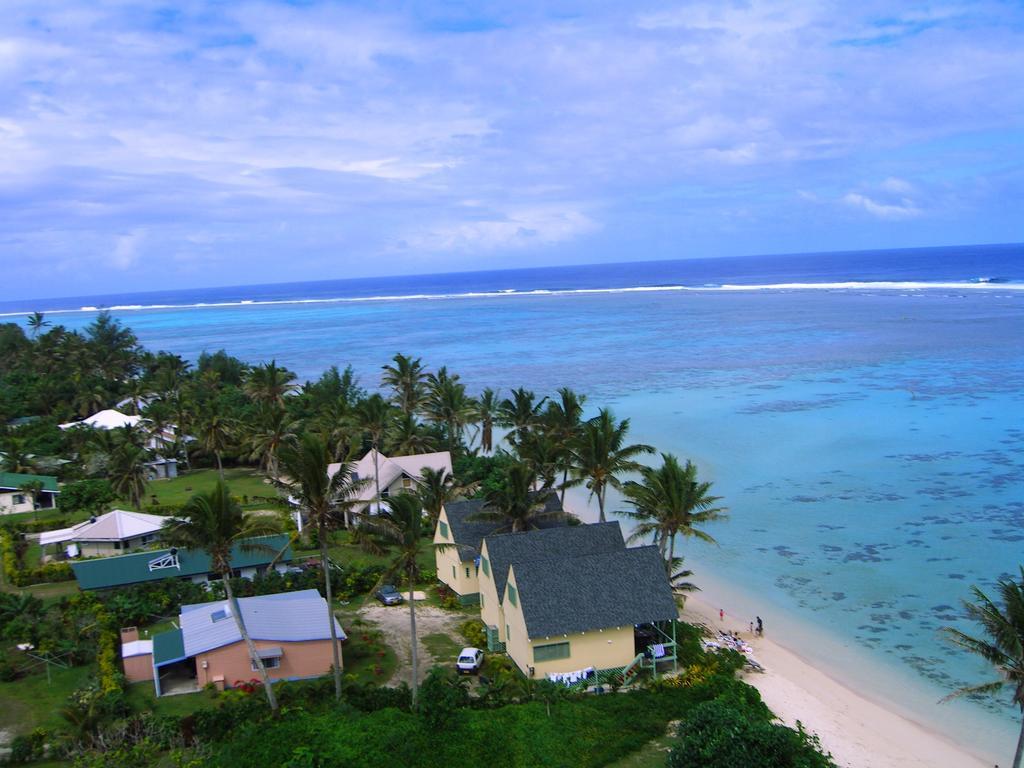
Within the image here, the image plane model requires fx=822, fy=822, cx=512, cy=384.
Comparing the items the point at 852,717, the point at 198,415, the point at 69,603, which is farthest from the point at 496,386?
the point at 852,717

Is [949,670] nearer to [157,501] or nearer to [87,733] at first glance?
[87,733]

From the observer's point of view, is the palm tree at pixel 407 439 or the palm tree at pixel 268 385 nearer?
the palm tree at pixel 407 439

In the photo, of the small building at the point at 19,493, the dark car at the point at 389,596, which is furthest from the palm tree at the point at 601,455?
the small building at the point at 19,493

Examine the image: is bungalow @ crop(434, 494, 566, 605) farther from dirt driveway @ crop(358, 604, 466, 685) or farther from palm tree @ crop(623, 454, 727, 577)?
palm tree @ crop(623, 454, 727, 577)

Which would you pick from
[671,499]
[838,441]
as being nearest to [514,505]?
[671,499]

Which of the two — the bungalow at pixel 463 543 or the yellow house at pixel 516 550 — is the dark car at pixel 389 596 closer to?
the bungalow at pixel 463 543

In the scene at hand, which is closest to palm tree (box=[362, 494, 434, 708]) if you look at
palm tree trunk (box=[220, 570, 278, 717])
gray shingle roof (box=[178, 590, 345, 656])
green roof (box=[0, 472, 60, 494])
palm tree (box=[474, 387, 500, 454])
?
palm tree trunk (box=[220, 570, 278, 717])
